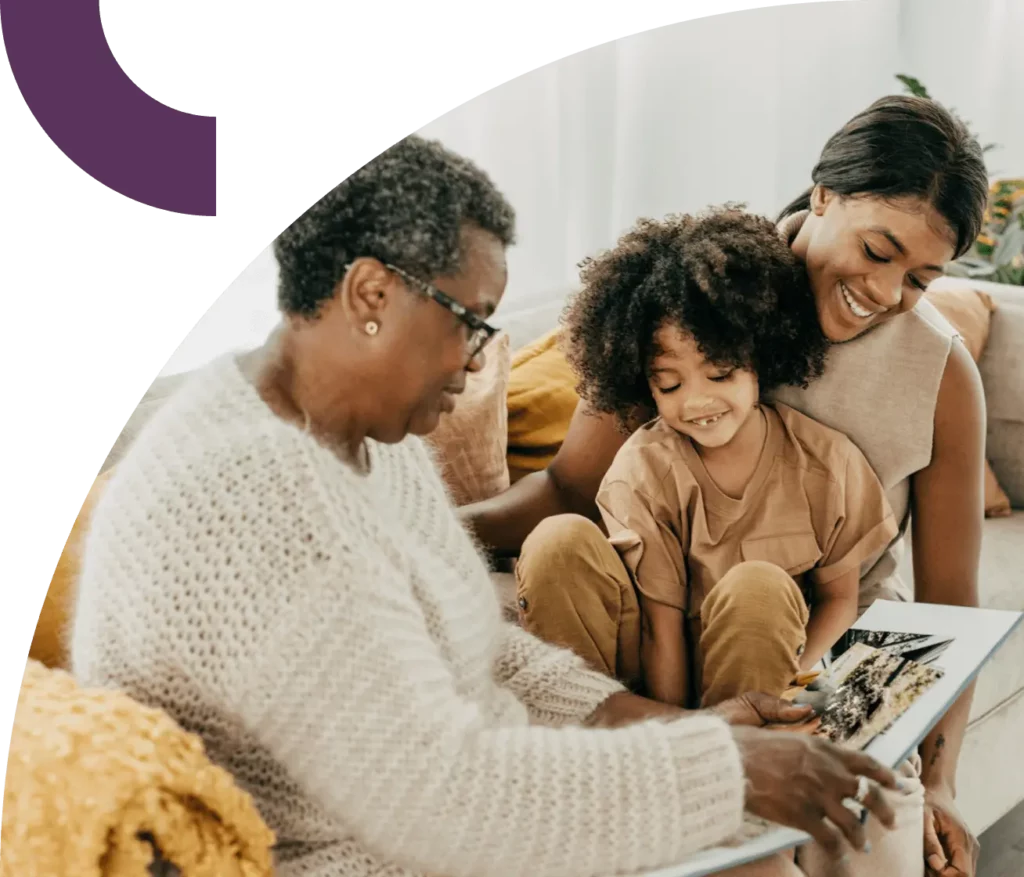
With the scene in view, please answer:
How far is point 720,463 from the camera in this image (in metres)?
0.78

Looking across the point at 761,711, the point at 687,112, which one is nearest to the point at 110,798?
the point at 761,711

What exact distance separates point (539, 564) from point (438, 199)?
0.29 meters

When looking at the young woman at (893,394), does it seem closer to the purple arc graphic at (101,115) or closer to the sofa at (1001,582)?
the sofa at (1001,582)

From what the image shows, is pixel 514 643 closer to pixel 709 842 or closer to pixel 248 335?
pixel 709 842

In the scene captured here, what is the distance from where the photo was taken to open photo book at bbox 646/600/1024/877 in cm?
65

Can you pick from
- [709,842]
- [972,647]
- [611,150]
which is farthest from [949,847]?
[611,150]

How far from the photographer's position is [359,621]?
1.92ft

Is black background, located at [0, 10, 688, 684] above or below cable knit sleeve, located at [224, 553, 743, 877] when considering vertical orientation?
above

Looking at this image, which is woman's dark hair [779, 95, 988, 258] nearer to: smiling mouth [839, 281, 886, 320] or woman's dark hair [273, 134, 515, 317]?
smiling mouth [839, 281, 886, 320]

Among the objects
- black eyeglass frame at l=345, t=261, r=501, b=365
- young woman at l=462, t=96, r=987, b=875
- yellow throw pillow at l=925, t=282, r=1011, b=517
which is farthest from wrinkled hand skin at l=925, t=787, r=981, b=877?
black eyeglass frame at l=345, t=261, r=501, b=365

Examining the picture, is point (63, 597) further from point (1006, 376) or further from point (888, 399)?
point (1006, 376)

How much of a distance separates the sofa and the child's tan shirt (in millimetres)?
105

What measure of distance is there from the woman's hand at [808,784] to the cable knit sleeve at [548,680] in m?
0.16

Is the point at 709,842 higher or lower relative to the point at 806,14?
lower
